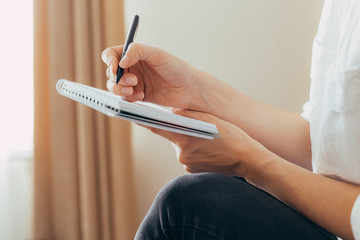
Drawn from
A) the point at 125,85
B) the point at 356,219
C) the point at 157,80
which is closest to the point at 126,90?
the point at 125,85

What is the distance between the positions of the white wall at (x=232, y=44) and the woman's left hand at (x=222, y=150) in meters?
1.06

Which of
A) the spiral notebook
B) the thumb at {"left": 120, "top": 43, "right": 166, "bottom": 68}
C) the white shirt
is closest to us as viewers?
the spiral notebook

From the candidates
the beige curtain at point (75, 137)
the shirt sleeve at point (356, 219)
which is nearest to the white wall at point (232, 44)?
the beige curtain at point (75, 137)

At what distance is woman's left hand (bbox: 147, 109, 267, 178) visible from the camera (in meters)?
0.67

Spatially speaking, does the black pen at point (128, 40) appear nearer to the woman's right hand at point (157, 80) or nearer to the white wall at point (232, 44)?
the woman's right hand at point (157, 80)

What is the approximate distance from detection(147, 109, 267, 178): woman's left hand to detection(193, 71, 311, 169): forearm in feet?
0.50

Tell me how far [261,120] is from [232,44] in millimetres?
946

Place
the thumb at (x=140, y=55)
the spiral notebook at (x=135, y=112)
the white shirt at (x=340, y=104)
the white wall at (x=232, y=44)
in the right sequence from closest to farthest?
the spiral notebook at (x=135, y=112) → the white shirt at (x=340, y=104) → the thumb at (x=140, y=55) → the white wall at (x=232, y=44)

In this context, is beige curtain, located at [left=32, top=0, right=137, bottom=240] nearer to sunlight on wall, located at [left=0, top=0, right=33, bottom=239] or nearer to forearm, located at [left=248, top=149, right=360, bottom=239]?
sunlight on wall, located at [left=0, top=0, right=33, bottom=239]

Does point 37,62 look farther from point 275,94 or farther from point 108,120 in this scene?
point 275,94

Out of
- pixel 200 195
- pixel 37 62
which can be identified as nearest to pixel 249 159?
pixel 200 195

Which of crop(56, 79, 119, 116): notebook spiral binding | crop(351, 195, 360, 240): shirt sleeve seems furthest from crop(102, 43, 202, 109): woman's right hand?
crop(351, 195, 360, 240): shirt sleeve

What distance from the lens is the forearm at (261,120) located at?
2.77ft

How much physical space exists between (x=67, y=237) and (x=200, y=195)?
1146mm
